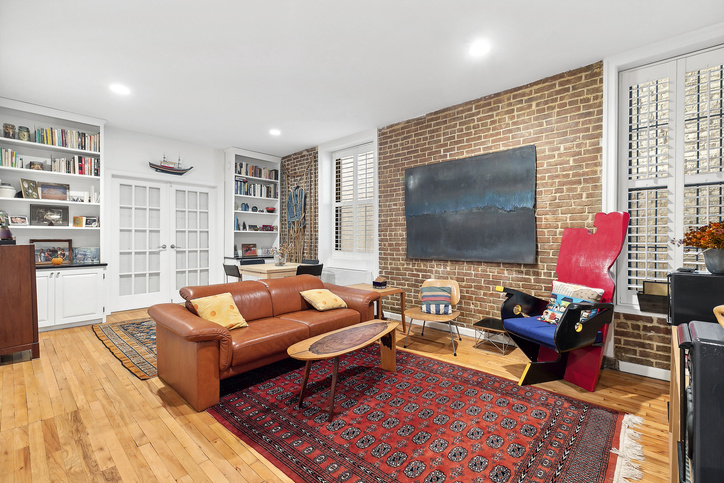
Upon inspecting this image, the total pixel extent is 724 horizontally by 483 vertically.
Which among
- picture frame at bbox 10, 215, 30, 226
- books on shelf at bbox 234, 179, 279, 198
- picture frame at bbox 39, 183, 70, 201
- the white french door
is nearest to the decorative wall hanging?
the white french door

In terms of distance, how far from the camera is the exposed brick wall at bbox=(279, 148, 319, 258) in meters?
6.21

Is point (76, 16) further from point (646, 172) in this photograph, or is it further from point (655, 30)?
point (646, 172)

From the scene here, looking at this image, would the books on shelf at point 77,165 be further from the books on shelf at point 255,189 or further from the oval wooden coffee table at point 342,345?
the oval wooden coffee table at point 342,345

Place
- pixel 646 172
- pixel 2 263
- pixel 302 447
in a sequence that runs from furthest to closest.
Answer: pixel 2 263 < pixel 646 172 < pixel 302 447

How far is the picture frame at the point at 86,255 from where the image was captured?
192 inches

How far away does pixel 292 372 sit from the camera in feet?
10.2

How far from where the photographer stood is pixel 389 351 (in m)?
3.07

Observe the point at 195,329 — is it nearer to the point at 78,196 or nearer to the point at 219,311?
the point at 219,311

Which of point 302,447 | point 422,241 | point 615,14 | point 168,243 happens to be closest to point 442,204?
point 422,241

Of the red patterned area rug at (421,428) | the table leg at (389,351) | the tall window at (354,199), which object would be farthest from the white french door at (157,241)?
the table leg at (389,351)

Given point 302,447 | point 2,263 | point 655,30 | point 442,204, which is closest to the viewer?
point 302,447

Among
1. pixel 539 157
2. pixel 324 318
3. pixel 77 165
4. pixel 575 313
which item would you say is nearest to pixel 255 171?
Result: pixel 77 165

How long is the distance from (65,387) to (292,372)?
72.3 inches

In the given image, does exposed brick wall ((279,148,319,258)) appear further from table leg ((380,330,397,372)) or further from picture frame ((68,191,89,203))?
table leg ((380,330,397,372))
